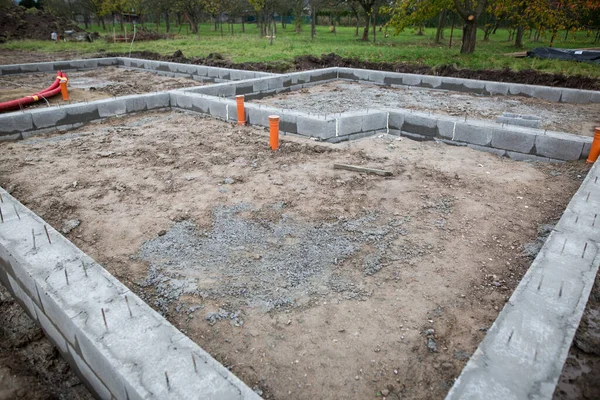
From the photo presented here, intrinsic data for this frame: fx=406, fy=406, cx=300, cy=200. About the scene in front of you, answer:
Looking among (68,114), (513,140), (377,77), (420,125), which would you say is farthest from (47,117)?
(377,77)

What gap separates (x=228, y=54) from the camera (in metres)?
16.9

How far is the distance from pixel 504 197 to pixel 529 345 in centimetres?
282

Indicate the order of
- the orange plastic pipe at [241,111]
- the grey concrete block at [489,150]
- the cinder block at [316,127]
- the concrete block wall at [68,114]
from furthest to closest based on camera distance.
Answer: the orange plastic pipe at [241,111], the concrete block wall at [68,114], the cinder block at [316,127], the grey concrete block at [489,150]

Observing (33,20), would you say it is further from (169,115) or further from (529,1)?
(529,1)

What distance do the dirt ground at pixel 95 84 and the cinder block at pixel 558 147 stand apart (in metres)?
9.43

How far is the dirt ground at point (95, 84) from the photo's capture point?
10411 millimetres

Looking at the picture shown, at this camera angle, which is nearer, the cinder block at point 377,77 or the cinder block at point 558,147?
the cinder block at point 558,147

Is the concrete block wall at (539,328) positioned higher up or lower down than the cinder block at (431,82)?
lower down

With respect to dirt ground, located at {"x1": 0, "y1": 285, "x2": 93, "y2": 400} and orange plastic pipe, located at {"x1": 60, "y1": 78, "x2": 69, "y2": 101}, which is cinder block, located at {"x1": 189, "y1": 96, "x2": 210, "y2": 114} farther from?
dirt ground, located at {"x1": 0, "y1": 285, "x2": 93, "y2": 400}

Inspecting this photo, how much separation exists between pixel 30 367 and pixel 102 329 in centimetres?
86

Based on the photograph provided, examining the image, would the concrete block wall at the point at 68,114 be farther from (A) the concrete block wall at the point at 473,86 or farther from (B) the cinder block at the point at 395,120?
(A) the concrete block wall at the point at 473,86

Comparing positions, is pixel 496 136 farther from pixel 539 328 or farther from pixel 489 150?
pixel 539 328

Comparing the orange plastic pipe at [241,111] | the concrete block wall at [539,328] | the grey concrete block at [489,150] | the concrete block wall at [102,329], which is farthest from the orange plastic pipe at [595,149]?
the concrete block wall at [102,329]

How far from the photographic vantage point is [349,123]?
6.88m
